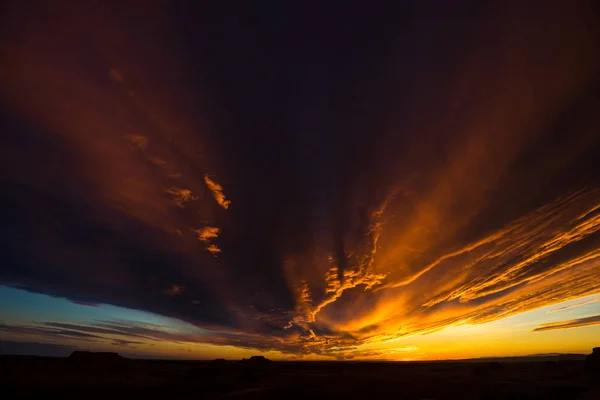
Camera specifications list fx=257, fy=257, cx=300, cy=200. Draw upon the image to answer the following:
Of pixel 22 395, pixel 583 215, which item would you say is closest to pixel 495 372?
pixel 583 215

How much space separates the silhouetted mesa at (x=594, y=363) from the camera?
3897 cm

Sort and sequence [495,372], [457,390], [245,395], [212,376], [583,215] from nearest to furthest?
[583,215], [245,395], [457,390], [212,376], [495,372]

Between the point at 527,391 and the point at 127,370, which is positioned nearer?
the point at 527,391

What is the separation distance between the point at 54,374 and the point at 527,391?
2954 inches

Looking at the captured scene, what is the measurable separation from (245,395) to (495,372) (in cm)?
5511

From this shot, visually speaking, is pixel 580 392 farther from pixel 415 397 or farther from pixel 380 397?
pixel 380 397

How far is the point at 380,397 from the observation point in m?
27.8

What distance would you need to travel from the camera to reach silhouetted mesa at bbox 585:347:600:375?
39.0 metres

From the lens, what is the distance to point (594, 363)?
131 feet

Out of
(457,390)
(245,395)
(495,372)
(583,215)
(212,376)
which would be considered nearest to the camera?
(583,215)

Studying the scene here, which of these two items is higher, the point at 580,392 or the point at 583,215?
the point at 583,215

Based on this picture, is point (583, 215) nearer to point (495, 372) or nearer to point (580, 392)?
point (580, 392)

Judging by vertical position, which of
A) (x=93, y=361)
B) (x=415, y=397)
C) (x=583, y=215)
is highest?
(x=583, y=215)

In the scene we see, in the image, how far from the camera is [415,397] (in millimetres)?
27688
